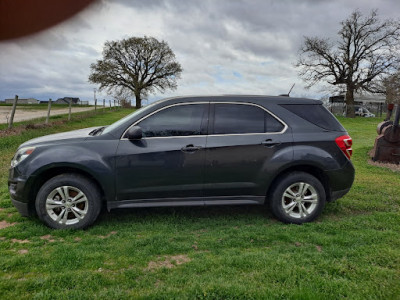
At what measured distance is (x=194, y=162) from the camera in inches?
154

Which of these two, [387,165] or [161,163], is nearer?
[161,163]

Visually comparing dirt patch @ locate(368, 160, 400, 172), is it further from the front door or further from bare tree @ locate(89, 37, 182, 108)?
bare tree @ locate(89, 37, 182, 108)

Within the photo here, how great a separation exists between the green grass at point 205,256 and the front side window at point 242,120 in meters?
1.31

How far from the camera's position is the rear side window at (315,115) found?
4223mm

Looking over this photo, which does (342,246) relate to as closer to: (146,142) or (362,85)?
(146,142)

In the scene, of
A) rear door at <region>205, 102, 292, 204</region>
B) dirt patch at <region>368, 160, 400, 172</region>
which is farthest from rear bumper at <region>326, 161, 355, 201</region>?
dirt patch at <region>368, 160, 400, 172</region>

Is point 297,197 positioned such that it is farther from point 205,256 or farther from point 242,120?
point 205,256

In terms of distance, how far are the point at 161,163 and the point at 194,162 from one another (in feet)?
1.41

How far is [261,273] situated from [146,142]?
2.11 m

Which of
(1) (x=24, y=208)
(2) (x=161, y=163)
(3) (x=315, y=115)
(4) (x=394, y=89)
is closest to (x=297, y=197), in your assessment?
(3) (x=315, y=115)

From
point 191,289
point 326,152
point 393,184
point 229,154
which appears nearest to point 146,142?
point 229,154

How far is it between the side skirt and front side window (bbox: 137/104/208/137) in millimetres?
875

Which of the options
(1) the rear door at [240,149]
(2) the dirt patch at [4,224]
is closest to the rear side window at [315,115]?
(1) the rear door at [240,149]

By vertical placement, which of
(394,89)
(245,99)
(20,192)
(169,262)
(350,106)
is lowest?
(169,262)
